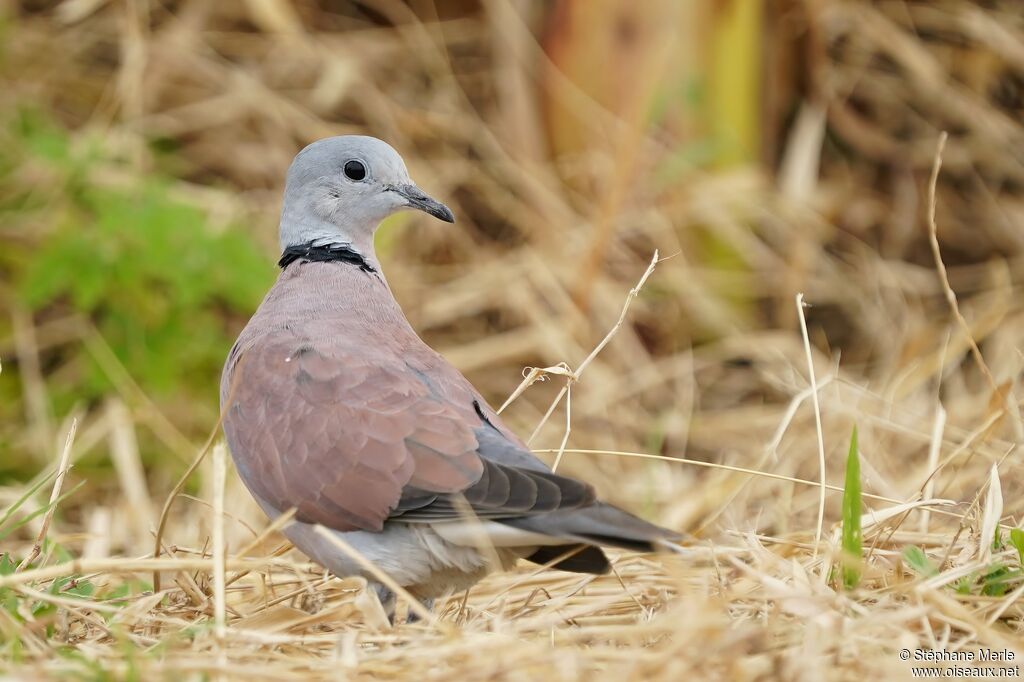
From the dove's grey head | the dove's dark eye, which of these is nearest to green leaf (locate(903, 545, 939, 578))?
the dove's grey head

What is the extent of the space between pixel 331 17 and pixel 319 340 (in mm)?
3464

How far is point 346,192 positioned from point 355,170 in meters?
0.07

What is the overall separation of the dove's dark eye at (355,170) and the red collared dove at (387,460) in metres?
0.38

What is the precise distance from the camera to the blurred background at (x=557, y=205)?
14.1 feet

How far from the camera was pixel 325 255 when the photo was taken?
3123mm

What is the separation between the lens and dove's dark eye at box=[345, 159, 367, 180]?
320cm

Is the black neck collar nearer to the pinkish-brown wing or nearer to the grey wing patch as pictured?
the pinkish-brown wing

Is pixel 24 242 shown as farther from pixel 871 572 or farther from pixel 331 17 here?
pixel 871 572

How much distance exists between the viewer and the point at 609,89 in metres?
5.34

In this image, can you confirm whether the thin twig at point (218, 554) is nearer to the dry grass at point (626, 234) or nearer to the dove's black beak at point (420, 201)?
the dove's black beak at point (420, 201)

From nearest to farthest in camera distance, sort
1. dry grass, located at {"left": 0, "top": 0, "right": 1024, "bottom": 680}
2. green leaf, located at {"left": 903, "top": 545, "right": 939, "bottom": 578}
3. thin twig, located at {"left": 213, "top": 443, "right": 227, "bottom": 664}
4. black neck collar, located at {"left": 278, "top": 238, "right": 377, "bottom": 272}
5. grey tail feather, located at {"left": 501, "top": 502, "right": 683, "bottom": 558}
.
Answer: grey tail feather, located at {"left": 501, "top": 502, "right": 683, "bottom": 558} < thin twig, located at {"left": 213, "top": 443, "right": 227, "bottom": 664} < green leaf, located at {"left": 903, "top": 545, "right": 939, "bottom": 578} < black neck collar, located at {"left": 278, "top": 238, "right": 377, "bottom": 272} < dry grass, located at {"left": 0, "top": 0, "right": 1024, "bottom": 680}

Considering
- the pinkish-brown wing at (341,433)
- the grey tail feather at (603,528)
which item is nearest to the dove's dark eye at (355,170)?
the pinkish-brown wing at (341,433)

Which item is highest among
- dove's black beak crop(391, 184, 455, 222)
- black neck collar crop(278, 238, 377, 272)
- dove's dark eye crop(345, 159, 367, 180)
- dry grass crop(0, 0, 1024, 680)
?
dove's dark eye crop(345, 159, 367, 180)

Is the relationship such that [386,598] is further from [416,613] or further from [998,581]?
[998,581]
